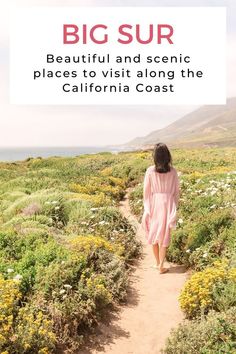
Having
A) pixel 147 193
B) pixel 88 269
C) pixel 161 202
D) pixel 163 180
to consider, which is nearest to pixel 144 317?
pixel 88 269

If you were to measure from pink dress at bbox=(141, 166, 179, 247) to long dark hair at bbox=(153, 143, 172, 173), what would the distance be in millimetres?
140

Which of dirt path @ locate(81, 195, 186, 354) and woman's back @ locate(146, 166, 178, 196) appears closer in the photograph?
dirt path @ locate(81, 195, 186, 354)

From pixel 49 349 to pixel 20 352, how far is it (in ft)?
1.70

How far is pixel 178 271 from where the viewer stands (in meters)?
10.7

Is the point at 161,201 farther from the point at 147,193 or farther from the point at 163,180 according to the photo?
the point at 163,180

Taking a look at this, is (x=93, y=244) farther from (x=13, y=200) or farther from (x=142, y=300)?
(x=13, y=200)

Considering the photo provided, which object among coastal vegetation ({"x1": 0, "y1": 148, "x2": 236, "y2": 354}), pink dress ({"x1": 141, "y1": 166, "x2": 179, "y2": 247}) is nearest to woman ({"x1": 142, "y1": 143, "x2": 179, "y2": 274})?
pink dress ({"x1": 141, "y1": 166, "x2": 179, "y2": 247})

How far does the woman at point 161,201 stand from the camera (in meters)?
10.4

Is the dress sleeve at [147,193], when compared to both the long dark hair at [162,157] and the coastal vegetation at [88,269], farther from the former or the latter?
the coastal vegetation at [88,269]

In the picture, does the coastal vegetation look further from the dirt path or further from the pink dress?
the pink dress

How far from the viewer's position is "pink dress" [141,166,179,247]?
10.5 m

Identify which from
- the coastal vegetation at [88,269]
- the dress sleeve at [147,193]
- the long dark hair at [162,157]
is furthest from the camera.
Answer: the dress sleeve at [147,193]

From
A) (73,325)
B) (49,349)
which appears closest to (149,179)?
(73,325)

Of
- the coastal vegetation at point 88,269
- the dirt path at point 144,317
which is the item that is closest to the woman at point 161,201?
the dirt path at point 144,317
